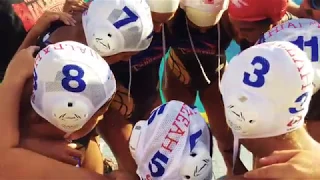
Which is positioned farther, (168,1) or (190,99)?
(190,99)

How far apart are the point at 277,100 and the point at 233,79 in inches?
3.9

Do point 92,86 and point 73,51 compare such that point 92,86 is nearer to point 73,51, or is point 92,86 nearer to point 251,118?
point 73,51

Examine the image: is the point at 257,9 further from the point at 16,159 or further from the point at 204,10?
→ the point at 16,159

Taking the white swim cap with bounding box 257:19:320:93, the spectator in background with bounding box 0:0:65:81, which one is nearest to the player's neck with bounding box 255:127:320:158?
the white swim cap with bounding box 257:19:320:93

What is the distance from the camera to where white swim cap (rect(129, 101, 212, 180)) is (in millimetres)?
1264

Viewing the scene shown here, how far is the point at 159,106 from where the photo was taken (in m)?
1.46

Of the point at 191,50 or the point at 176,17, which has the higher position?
the point at 176,17

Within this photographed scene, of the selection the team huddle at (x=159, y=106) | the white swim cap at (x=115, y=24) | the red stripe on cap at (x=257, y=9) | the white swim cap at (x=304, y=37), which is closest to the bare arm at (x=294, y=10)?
the team huddle at (x=159, y=106)

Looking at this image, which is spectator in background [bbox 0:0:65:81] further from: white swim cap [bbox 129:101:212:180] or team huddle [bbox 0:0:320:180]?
white swim cap [bbox 129:101:212:180]

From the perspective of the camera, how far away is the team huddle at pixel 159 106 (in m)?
1.22

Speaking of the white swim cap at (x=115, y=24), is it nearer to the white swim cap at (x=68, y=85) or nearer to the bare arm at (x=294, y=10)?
the white swim cap at (x=68, y=85)

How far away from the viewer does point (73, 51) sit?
1.34 metres

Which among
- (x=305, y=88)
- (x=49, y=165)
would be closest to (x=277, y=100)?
(x=305, y=88)

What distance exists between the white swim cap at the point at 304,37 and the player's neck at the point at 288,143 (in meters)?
0.26
